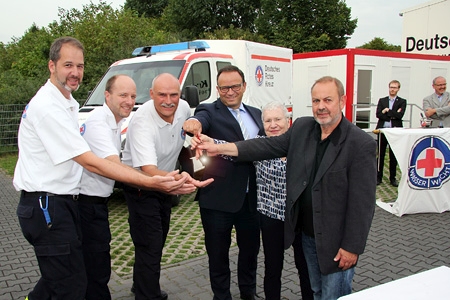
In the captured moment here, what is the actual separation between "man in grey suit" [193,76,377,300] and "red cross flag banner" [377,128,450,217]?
4.09 meters

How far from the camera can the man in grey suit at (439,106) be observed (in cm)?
775

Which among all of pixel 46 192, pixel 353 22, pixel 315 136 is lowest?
pixel 46 192

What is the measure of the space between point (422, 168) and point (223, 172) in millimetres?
4371

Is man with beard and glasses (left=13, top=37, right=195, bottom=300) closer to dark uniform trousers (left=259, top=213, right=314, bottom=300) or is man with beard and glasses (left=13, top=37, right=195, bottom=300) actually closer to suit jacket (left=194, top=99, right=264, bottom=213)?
suit jacket (left=194, top=99, right=264, bottom=213)

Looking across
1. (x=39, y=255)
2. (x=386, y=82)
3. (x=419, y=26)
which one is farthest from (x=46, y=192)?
(x=419, y=26)

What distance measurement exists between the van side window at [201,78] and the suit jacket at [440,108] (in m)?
4.42

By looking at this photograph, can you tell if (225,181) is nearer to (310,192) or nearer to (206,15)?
(310,192)

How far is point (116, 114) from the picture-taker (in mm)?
3410

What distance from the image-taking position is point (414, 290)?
68.1 inches

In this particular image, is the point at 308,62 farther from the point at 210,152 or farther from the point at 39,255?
the point at 39,255

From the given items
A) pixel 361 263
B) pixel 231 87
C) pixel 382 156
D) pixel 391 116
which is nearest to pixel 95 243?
pixel 231 87

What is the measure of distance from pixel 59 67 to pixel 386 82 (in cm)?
1446

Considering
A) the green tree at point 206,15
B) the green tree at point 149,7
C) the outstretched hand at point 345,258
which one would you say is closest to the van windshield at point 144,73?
the outstretched hand at point 345,258

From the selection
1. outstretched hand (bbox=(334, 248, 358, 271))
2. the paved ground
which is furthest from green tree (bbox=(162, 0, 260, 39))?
outstretched hand (bbox=(334, 248, 358, 271))
